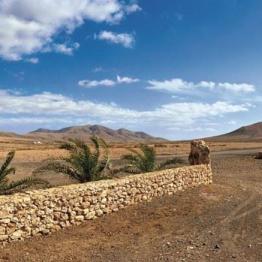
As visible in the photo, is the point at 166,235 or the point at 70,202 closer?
the point at 70,202

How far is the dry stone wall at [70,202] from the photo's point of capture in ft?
36.8

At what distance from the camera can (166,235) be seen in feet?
42.3

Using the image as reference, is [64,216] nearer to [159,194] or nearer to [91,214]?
[91,214]

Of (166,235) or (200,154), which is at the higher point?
(200,154)

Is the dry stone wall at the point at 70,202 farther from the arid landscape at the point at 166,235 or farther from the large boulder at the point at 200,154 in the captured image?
the large boulder at the point at 200,154

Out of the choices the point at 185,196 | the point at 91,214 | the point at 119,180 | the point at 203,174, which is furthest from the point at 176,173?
the point at 91,214

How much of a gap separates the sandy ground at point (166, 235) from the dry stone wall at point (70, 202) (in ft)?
0.79

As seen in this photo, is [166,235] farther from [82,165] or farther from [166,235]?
[82,165]

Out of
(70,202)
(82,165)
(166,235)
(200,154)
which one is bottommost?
(166,235)

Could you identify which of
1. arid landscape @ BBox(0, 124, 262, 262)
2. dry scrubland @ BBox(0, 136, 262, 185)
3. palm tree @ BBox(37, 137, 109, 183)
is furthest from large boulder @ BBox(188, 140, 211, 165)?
dry scrubland @ BBox(0, 136, 262, 185)

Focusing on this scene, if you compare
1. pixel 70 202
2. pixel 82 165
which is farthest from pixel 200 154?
pixel 70 202

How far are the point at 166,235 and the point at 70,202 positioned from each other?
265 cm

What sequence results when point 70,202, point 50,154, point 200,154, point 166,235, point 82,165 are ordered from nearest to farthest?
point 70,202 → point 166,235 → point 82,165 → point 200,154 → point 50,154

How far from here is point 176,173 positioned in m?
18.2
